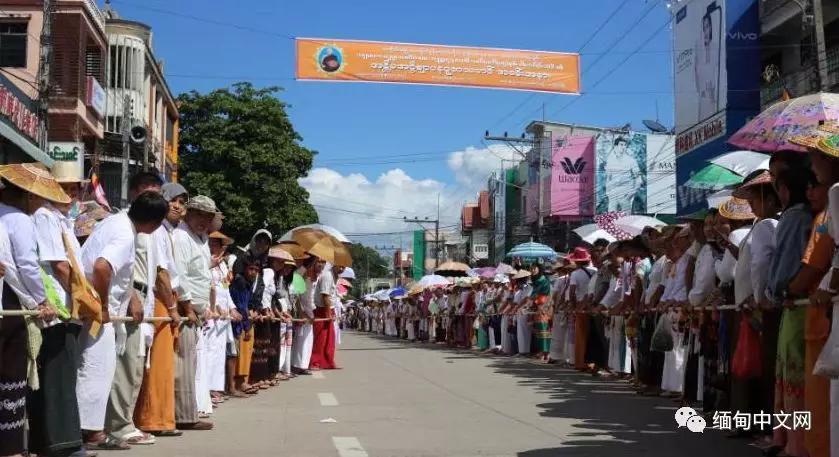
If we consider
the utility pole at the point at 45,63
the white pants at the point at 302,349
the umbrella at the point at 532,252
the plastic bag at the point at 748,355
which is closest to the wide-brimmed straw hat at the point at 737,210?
the plastic bag at the point at 748,355

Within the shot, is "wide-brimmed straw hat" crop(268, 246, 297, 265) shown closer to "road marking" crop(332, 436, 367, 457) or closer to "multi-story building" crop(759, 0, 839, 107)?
"road marking" crop(332, 436, 367, 457)

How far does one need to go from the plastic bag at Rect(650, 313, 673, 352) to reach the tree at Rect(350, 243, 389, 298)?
10163 cm

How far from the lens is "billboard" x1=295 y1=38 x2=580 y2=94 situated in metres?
21.9

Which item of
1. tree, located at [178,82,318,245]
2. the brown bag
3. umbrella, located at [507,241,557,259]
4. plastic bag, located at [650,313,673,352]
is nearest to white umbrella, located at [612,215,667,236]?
plastic bag, located at [650,313,673,352]

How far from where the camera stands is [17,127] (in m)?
21.6

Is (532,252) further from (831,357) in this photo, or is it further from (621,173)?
(621,173)

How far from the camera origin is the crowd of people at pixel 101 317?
6277 mm

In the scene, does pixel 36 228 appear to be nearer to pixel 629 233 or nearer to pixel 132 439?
pixel 132 439

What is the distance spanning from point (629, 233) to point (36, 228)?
1173cm

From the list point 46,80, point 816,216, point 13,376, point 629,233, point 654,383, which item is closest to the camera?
point 13,376

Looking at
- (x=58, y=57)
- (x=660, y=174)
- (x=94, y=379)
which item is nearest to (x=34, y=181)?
(x=94, y=379)

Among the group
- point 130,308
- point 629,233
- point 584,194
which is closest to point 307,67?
point 629,233

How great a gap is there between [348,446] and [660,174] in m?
45.9

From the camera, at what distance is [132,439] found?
7.60 m
